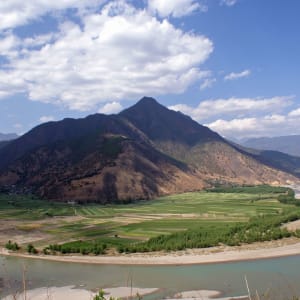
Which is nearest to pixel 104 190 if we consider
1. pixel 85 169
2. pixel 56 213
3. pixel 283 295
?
pixel 85 169

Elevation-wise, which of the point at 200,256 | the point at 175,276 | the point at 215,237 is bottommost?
the point at 200,256

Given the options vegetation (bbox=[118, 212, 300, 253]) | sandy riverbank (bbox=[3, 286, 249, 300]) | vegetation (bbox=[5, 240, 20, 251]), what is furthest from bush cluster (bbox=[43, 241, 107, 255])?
sandy riverbank (bbox=[3, 286, 249, 300])

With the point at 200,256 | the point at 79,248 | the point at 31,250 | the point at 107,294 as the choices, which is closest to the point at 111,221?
the point at 31,250

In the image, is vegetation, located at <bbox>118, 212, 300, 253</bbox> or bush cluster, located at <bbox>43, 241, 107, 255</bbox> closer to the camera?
vegetation, located at <bbox>118, 212, 300, 253</bbox>

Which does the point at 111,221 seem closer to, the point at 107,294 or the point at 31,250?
the point at 31,250

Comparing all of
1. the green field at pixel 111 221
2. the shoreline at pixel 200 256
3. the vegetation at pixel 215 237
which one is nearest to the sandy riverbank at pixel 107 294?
the shoreline at pixel 200 256

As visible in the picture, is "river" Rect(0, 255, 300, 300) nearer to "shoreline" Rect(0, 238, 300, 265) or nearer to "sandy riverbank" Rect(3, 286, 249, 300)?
"sandy riverbank" Rect(3, 286, 249, 300)
